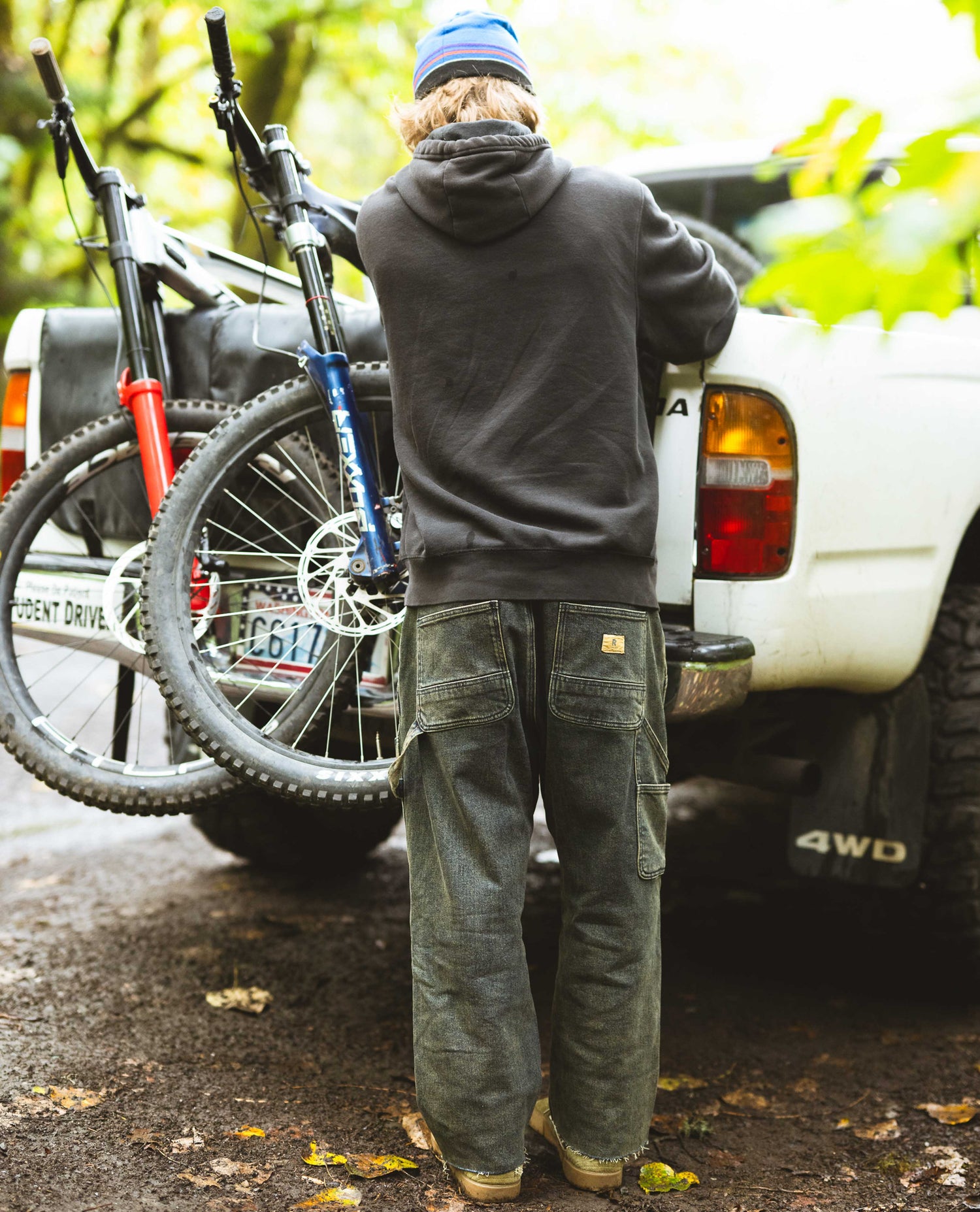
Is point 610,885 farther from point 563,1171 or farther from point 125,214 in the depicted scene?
point 125,214

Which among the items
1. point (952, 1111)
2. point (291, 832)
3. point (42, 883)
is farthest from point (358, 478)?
point (42, 883)

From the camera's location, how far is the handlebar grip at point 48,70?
118 inches

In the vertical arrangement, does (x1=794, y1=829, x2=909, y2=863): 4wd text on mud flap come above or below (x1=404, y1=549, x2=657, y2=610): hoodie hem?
below

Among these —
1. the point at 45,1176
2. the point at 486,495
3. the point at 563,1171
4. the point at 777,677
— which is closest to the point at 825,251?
the point at 486,495

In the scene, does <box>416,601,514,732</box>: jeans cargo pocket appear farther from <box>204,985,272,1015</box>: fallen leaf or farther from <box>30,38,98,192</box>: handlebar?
<box>30,38,98,192</box>: handlebar

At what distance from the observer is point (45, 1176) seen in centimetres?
215

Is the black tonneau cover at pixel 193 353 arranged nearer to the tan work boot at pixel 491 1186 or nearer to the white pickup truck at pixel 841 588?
the white pickup truck at pixel 841 588

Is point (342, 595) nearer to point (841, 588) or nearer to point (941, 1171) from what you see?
point (841, 588)

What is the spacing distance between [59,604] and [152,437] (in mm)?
560

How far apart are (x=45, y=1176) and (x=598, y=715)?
4.35 ft

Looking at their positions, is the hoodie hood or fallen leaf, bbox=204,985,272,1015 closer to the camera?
the hoodie hood

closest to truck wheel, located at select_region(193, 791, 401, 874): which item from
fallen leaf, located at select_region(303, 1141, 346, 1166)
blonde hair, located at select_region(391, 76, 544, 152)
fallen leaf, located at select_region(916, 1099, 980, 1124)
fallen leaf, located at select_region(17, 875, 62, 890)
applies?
fallen leaf, located at select_region(17, 875, 62, 890)

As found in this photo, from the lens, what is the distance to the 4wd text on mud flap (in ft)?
9.30

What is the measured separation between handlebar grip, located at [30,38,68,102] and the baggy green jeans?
6.19ft
